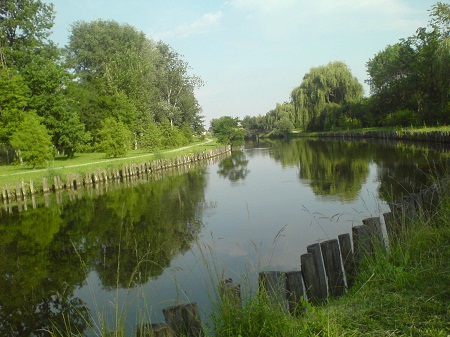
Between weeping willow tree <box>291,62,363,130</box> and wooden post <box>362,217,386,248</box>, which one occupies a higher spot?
weeping willow tree <box>291,62,363,130</box>

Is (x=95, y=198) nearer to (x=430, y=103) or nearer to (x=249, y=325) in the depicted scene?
(x=249, y=325)

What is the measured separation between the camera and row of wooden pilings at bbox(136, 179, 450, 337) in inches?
135

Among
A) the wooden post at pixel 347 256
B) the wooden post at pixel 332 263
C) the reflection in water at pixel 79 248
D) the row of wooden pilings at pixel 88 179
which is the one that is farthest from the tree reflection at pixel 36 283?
the row of wooden pilings at pixel 88 179

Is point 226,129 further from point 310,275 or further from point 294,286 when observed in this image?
point 294,286

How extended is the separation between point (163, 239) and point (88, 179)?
47.9ft

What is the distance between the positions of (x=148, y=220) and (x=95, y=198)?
21.6 feet

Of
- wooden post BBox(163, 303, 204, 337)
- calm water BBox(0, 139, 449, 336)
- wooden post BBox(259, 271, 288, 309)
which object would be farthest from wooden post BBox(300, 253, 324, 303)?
wooden post BBox(163, 303, 204, 337)

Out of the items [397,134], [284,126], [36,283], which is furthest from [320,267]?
[284,126]

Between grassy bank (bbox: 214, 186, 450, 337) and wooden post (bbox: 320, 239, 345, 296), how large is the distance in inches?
11.5

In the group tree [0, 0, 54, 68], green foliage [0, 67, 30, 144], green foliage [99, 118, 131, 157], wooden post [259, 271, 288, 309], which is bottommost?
wooden post [259, 271, 288, 309]

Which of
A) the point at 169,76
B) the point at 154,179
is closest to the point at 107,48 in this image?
the point at 169,76

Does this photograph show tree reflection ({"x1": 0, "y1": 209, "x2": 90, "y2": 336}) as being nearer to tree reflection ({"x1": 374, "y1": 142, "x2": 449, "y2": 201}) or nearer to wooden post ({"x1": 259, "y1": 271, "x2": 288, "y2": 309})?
wooden post ({"x1": 259, "y1": 271, "x2": 288, "y2": 309})

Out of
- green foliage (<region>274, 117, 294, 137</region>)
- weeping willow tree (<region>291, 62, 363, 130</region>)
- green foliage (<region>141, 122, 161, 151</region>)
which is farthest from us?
green foliage (<region>274, 117, 294, 137</region>)

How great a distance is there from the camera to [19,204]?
17859 mm
